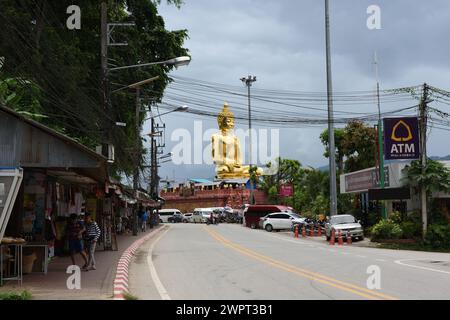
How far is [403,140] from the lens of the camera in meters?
29.7

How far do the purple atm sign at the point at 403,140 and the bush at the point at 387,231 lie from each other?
3866 millimetres

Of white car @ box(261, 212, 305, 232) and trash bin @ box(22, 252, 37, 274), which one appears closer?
trash bin @ box(22, 252, 37, 274)

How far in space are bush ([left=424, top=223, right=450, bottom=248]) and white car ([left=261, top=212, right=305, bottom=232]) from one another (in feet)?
69.0

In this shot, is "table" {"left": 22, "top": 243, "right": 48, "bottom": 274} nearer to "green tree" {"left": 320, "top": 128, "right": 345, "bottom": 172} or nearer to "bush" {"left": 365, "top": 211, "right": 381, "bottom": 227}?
"bush" {"left": 365, "top": 211, "right": 381, "bottom": 227}

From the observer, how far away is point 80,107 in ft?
62.6

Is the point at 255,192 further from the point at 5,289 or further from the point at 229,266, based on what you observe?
the point at 5,289

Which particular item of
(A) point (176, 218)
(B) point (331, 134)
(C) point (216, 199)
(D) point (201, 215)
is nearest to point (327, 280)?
(B) point (331, 134)

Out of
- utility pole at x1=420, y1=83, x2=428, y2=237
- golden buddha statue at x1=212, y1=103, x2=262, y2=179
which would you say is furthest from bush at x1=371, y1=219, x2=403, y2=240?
golden buddha statue at x1=212, y1=103, x2=262, y2=179

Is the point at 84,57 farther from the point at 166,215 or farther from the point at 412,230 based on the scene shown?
the point at 166,215

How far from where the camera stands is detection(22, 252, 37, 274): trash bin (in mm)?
14531

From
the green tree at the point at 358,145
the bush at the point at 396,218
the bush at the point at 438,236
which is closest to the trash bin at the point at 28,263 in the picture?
the bush at the point at 438,236

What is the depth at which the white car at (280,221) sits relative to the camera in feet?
164

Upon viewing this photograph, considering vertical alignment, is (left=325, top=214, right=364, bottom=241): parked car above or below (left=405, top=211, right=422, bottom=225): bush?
below

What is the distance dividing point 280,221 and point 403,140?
22.0m
